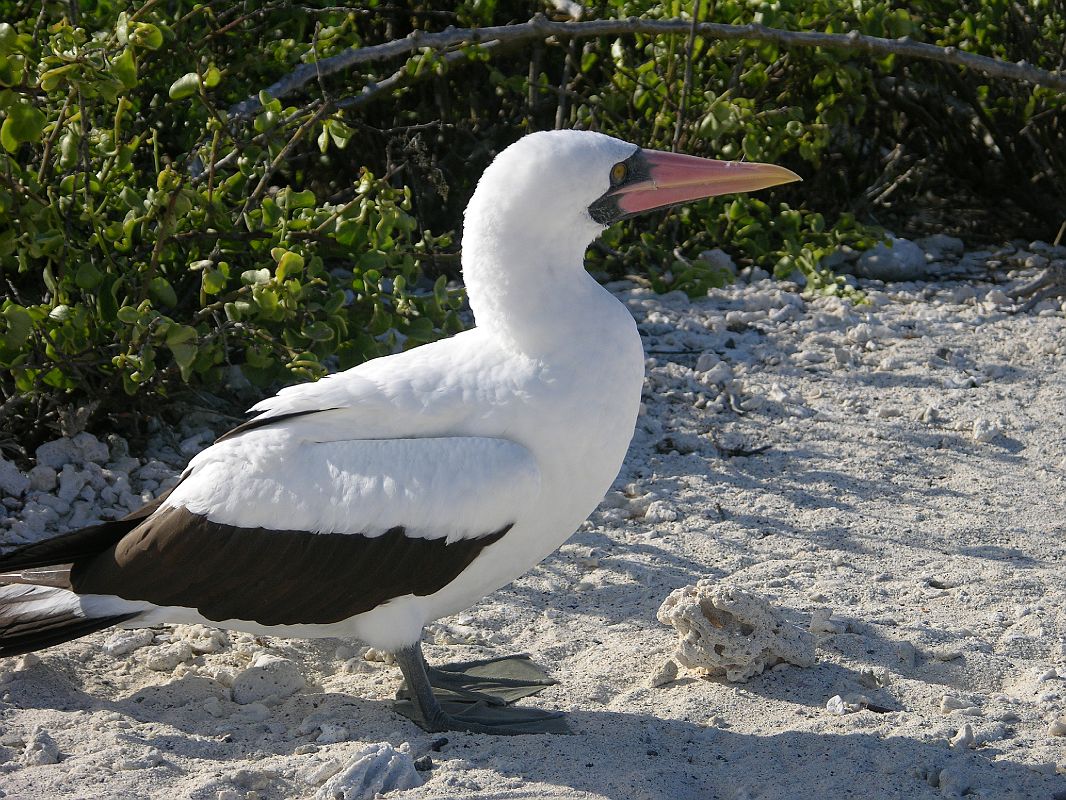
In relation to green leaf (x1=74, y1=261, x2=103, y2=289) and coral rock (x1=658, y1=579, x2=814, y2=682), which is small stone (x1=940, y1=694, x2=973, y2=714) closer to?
coral rock (x1=658, y1=579, x2=814, y2=682)

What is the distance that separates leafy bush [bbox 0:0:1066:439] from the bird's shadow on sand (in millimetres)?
1187

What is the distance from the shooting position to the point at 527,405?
11.3 feet

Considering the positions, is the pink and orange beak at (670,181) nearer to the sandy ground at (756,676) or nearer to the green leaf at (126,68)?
the sandy ground at (756,676)

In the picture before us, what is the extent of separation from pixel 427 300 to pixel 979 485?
2164 mm

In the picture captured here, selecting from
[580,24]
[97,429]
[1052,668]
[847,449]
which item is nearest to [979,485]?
[847,449]

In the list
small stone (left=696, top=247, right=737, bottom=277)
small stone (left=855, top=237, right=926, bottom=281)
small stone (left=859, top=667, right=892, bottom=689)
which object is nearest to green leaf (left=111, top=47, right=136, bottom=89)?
small stone (left=859, top=667, right=892, bottom=689)

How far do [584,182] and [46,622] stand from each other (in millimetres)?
1897

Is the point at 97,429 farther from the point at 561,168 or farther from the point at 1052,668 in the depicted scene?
the point at 1052,668

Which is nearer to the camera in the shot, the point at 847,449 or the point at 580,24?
the point at 847,449

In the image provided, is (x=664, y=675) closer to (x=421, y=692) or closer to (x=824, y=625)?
(x=824, y=625)

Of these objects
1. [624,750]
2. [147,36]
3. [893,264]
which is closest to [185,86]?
[147,36]

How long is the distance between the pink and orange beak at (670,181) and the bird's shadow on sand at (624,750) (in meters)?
1.37

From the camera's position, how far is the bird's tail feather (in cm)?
359

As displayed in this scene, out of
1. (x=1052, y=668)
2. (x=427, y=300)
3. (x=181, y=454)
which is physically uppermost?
(x=427, y=300)
